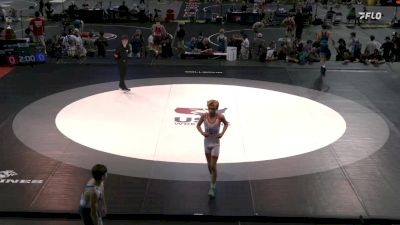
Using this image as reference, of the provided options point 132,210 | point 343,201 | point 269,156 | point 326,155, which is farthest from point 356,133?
point 132,210

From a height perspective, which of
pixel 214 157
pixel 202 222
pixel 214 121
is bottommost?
pixel 202 222

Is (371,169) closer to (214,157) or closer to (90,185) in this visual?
(214,157)

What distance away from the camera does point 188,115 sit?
527 inches

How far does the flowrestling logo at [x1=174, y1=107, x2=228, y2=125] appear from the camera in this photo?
12.9m

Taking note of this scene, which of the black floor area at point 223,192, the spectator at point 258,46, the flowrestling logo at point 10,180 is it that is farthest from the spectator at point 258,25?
the flowrestling logo at point 10,180

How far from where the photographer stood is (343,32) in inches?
1140

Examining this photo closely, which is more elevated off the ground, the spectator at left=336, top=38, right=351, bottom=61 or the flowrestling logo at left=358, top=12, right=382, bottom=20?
the flowrestling logo at left=358, top=12, right=382, bottom=20

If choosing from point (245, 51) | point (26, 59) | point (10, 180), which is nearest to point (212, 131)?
point (10, 180)

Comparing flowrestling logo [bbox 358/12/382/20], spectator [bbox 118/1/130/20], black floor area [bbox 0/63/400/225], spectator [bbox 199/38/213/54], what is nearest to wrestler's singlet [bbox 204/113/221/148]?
black floor area [bbox 0/63/400/225]

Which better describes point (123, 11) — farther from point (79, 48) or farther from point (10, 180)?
point (10, 180)

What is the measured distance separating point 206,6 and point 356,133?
89.3 ft

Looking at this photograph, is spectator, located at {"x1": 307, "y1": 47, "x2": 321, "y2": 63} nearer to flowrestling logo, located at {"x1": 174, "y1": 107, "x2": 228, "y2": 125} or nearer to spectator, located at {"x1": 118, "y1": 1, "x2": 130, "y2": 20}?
flowrestling logo, located at {"x1": 174, "y1": 107, "x2": 228, "y2": 125}

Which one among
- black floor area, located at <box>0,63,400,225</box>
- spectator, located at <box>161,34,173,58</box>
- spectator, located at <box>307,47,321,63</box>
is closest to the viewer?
black floor area, located at <box>0,63,400,225</box>

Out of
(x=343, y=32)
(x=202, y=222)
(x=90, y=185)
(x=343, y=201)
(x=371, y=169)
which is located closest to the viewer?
(x=90, y=185)
